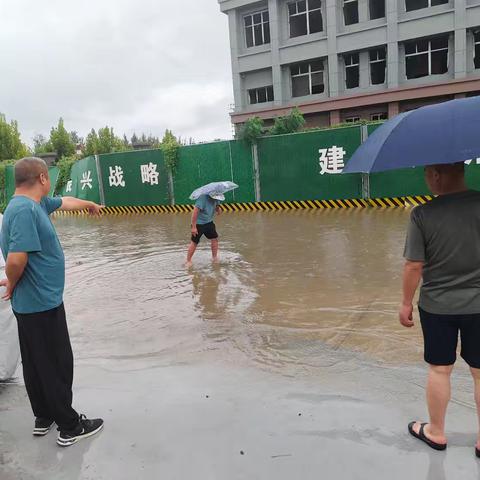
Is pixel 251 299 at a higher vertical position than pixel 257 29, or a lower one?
lower

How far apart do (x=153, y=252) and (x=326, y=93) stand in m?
22.0

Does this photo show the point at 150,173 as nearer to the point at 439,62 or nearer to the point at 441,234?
the point at 441,234

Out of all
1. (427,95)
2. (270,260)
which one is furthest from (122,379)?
(427,95)

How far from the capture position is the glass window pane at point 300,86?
29.4 m

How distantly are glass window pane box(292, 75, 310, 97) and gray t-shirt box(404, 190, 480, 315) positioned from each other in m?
28.6

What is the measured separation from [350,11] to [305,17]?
9.08 feet

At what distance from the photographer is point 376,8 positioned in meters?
26.4

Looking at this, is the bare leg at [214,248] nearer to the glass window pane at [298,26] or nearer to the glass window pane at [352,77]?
the glass window pane at [352,77]

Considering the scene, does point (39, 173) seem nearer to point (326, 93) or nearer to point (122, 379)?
point (122, 379)

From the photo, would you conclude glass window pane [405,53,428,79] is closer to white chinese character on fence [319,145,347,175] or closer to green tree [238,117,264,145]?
green tree [238,117,264,145]

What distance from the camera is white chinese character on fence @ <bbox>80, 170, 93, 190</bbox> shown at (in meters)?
20.0

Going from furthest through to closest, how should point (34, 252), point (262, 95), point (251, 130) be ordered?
1. point (262, 95)
2. point (251, 130)
3. point (34, 252)

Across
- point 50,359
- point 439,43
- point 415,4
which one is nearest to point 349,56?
point 415,4

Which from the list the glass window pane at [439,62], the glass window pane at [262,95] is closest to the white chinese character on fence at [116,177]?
the glass window pane at [262,95]
